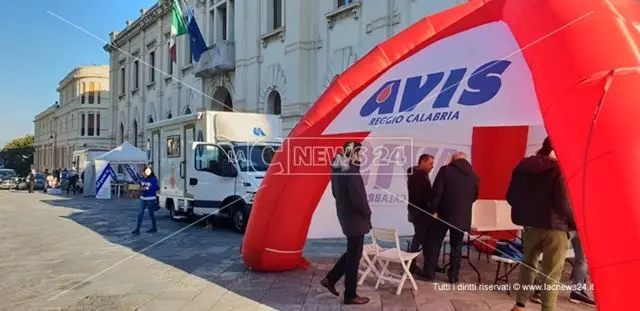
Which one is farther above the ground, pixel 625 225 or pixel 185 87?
pixel 185 87

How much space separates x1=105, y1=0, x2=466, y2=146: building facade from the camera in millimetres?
17875

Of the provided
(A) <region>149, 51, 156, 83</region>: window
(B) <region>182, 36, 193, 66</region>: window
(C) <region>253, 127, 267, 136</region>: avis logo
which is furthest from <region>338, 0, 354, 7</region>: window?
(A) <region>149, 51, 156, 83</region>: window

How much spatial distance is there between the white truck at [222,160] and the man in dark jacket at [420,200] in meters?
5.50

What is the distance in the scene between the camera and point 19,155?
88.1 meters

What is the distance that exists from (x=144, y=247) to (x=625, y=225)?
9653mm

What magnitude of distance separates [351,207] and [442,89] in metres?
1.78

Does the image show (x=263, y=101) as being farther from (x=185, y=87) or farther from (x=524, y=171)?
(x=524, y=171)

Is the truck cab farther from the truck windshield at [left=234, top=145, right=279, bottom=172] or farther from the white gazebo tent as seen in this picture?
the white gazebo tent

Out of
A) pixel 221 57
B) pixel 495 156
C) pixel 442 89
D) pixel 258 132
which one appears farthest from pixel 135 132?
pixel 442 89

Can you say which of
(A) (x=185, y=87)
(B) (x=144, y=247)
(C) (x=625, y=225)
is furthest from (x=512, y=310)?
(A) (x=185, y=87)

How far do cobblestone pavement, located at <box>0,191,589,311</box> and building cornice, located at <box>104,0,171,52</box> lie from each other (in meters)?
24.6

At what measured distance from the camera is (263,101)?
23.4 m

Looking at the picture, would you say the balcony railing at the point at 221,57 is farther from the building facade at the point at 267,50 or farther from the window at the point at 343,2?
the window at the point at 343,2

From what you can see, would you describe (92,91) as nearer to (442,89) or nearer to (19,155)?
(19,155)
